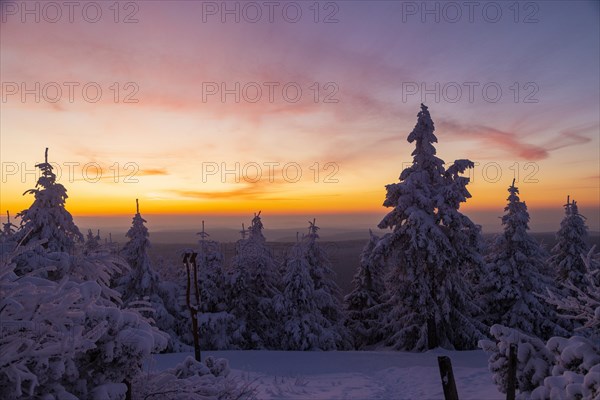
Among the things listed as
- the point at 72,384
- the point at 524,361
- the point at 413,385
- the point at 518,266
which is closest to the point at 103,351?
the point at 72,384

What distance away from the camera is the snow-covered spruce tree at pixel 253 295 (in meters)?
27.5

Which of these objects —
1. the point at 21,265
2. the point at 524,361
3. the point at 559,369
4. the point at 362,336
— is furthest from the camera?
the point at 362,336

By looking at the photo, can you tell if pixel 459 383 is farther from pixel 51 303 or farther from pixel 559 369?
pixel 51 303

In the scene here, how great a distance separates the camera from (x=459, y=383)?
13.4 meters

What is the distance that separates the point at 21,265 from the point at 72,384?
411 cm

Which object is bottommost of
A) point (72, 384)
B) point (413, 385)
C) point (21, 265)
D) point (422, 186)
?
point (413, 385)

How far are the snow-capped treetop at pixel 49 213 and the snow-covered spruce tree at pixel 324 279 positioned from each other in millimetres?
15882

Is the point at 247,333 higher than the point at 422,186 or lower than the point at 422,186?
lower

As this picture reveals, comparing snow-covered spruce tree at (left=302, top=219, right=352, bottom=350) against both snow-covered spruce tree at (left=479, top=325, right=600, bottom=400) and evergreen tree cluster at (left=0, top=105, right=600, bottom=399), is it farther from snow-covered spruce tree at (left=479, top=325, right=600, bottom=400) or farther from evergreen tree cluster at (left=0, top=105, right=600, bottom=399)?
snow-covered spruce tree at (left=479, top=325, right=600, bottom=400)

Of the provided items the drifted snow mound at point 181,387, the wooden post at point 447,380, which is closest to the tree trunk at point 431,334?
the wooden post at point 447,380

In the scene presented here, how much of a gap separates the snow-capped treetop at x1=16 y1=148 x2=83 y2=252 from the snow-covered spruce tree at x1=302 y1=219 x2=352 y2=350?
15882 mm

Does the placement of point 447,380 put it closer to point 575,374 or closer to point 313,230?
point 575,374

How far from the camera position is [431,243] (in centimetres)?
1911

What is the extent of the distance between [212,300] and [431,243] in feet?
52.8
